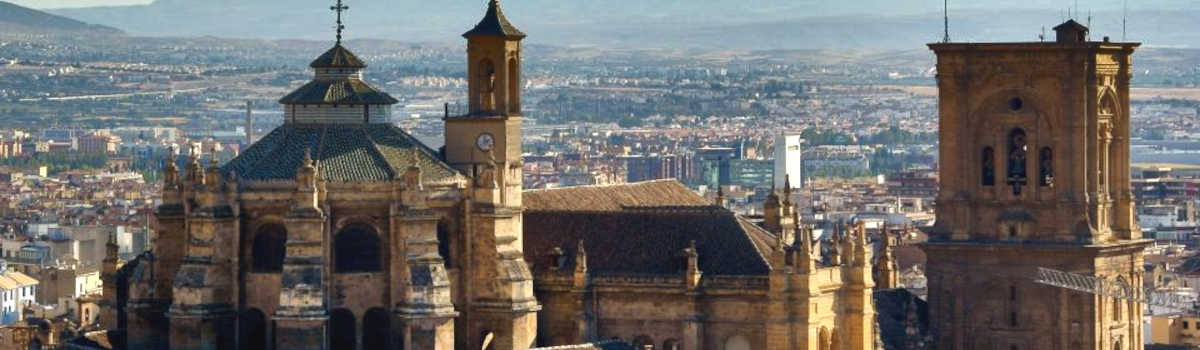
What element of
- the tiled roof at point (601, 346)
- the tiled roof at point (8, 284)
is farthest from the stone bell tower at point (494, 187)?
the tiled roof at point (8, 284)

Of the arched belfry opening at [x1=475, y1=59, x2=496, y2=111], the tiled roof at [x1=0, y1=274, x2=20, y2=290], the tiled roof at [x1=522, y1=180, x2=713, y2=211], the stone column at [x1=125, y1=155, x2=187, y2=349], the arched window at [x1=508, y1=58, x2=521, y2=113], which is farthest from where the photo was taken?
the tiled roof at [x1=0, y1=274, x2=20, y2=290]

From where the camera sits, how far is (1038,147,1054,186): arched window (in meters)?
106

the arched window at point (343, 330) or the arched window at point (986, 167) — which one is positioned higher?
the arched window at point (986, 167)

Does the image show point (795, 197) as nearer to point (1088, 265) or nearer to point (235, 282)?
point (1088, 265)

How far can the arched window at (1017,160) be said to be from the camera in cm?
10656

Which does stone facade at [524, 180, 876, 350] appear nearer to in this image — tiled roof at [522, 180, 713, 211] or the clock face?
tiled roof at [522, 180, 713, 211]

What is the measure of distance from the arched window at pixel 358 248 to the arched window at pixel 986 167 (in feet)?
73.7

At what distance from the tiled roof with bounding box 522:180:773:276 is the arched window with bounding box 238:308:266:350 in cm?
730

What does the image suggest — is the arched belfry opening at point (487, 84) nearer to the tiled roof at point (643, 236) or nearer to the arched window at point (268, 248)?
the tiled roof at point (643, 236)

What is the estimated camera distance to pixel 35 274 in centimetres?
15300

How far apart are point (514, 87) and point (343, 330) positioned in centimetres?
876

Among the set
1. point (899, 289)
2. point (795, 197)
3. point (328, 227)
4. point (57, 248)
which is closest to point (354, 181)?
point (328, 227)

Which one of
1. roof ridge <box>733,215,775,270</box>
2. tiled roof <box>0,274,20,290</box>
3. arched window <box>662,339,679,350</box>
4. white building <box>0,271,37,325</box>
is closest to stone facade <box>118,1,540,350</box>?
arched window <box>662,339,679,350</box>

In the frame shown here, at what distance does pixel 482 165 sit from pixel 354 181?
15.3ft
